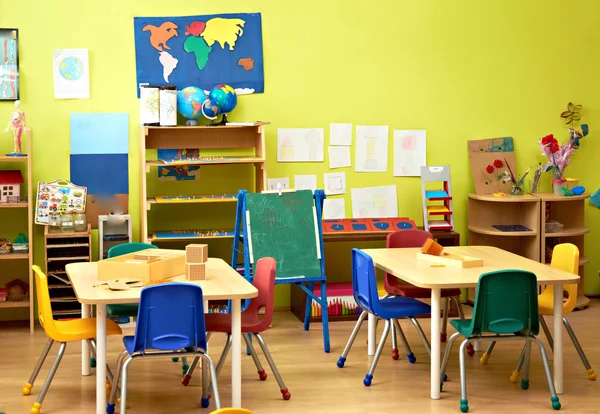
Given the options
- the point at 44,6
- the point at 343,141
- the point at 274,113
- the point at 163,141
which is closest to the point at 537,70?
the point at 343,141

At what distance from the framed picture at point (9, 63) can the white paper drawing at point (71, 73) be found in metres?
0.30

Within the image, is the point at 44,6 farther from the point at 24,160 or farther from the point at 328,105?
the point at 328,105

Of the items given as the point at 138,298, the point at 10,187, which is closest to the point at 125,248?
the point at 138,298

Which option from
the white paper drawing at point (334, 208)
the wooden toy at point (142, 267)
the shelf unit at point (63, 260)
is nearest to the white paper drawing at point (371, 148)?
the white paper drawing at point (334, 208)

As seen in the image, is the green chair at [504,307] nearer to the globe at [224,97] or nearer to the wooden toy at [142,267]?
the wooden toy at [142,267]

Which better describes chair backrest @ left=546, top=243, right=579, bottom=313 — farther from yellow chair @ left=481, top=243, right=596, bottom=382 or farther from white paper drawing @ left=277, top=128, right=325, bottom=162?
white paper drawing @ left=277, top=128, right=325, bottom=162

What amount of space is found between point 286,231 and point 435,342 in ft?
5.70

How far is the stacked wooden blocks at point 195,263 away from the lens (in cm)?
459

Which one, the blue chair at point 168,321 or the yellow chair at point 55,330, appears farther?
the yellow chair at point 55,330

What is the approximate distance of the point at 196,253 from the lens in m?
4.61

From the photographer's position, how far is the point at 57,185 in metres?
6.53

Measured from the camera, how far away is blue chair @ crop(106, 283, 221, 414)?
13.1ft

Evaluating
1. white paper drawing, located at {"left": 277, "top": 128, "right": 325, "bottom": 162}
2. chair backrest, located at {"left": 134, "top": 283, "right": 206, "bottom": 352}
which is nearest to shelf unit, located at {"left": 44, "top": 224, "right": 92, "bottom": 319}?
white paper drawing, located at {"left": 277, "top": 128, "right": 325, "bottom": 162}

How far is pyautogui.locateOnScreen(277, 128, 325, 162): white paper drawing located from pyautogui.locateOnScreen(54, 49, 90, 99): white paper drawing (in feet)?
5.32
